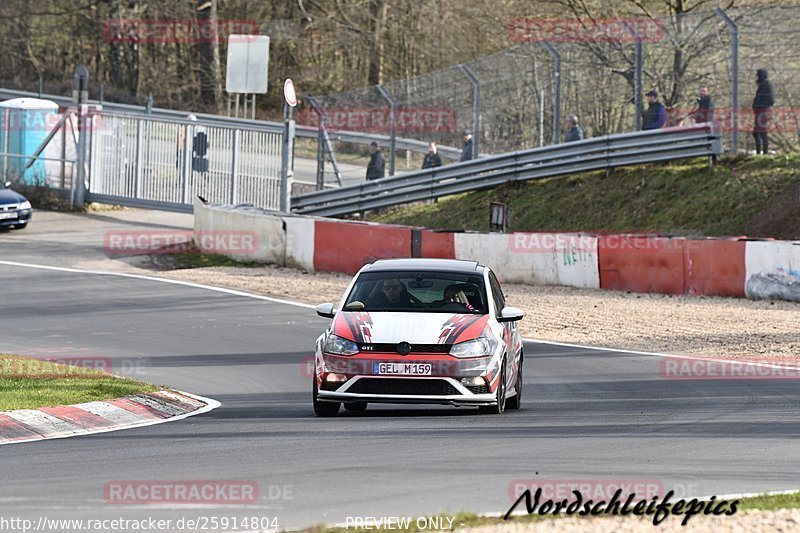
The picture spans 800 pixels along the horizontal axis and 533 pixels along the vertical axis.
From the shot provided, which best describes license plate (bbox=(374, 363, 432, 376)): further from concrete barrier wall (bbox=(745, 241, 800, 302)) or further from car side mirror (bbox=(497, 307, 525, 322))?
concrete barrier wall (bbox=(745, 241, 800, 302))

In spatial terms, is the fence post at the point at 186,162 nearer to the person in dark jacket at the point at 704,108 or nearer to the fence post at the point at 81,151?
the fence post at the point at 81,151

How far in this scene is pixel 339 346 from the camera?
37.5 ft

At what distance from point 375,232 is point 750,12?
27.9 feet

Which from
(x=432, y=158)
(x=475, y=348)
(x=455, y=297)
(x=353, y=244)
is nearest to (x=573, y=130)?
(x=432, y=158)

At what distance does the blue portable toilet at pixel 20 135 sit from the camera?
3600 cm

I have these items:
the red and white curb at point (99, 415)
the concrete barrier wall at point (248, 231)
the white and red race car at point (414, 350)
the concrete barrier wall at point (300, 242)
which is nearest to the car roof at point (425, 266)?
the white and red race car at point (414, 350)

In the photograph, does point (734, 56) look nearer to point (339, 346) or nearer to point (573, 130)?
point (573, 130)

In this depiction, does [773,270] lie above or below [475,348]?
above

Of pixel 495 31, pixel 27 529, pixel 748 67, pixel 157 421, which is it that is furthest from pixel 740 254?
pixel 495 31

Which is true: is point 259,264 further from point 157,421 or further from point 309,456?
point 309,456

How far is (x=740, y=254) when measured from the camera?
838 inches

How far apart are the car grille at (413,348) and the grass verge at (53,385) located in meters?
2.52

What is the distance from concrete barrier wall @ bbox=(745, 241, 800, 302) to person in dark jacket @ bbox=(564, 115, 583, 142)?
8684mm

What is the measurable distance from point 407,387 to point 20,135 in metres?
27.4
